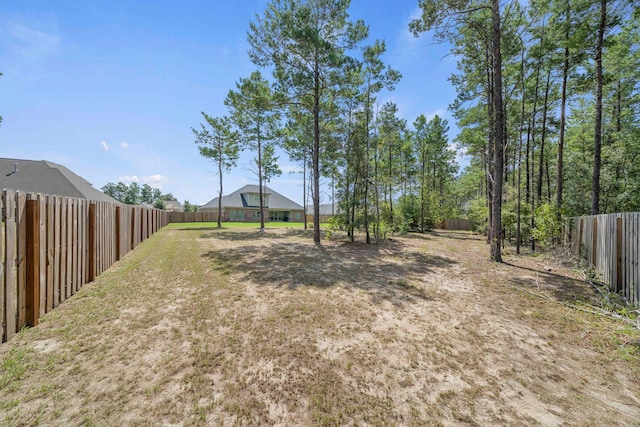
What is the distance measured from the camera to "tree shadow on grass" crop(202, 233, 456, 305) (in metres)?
4.89

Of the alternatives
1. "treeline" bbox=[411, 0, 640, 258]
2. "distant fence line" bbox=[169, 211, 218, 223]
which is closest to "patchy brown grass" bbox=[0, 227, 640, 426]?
"treeline" bbox=[411, 0, 640, 258]

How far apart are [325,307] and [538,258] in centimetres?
893

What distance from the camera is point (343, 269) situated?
6465 mm

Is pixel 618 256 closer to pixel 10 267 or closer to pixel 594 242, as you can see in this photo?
pixel 594 242

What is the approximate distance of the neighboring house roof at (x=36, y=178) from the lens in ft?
57.5

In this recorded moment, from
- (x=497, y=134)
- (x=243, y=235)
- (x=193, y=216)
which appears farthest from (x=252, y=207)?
(x=497, y=134)

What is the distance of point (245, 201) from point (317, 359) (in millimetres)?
34129

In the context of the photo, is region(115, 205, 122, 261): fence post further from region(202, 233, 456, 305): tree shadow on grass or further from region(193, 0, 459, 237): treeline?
region(193, 0, 459, 237): treeline

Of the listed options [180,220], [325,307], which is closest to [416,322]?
[325,307]

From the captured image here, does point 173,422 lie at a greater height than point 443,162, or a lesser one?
lesser

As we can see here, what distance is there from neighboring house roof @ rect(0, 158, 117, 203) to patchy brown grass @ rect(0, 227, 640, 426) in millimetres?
20405

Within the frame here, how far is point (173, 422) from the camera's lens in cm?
168

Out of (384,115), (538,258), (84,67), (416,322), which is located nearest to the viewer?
(416,322)

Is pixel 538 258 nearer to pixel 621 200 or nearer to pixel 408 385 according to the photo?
pixel 621 200
